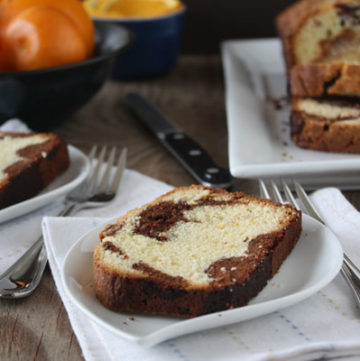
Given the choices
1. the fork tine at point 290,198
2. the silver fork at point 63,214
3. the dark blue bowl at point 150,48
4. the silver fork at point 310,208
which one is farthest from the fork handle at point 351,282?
the dark blue bowl at point 150,48

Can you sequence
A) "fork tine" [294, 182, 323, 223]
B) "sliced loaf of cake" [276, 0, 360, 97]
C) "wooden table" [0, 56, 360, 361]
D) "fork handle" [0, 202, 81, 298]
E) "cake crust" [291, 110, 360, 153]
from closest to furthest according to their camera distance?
"wooden table" [0, 56, 360, 361] < "fork handle" [0, 202, 81, 298] < "fork tine" [294, 182, 323, 223] < "cake crust" [291, 110, 360, 153] < "sliced loaf of cake" [276, 0, 360, 97]

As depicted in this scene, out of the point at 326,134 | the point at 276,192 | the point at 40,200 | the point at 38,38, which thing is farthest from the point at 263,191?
the point at 38,38

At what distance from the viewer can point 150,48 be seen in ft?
9.40

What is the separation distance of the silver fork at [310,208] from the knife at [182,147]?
15cm

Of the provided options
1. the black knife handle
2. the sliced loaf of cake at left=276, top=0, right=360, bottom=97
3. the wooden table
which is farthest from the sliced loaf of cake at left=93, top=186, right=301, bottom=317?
the sliced loaf of cake at left=276, top=0, right=360, bottom=97

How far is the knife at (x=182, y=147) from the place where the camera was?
5.58ft

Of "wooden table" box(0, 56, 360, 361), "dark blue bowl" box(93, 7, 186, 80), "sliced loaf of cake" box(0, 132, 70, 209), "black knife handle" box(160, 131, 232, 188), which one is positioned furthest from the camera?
"dark blue bowl" box(93, 7, 186, 80)

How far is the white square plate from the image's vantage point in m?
1.67

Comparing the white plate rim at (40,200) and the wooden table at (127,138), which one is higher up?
the white plate rim at (40,200)

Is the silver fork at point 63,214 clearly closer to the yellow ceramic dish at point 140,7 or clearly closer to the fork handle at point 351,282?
the fork handle at point 351,282

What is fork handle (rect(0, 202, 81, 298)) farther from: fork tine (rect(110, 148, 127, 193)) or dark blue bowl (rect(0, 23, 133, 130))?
dark blue bowl (rect(0, 23, 133, 130))

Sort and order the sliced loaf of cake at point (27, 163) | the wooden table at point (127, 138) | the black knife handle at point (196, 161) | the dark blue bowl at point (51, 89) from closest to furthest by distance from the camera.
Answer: the wooden table at point (127, 138), the sliced loaf of cake at point (27, 163), the black knife handle at point (196, 161), the dark blue bowl at point (51, 89)

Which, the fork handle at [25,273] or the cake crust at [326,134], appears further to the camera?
the cake crust at [326,134]

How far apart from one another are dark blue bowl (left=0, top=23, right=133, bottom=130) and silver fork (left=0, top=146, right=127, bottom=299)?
1.06 ft
